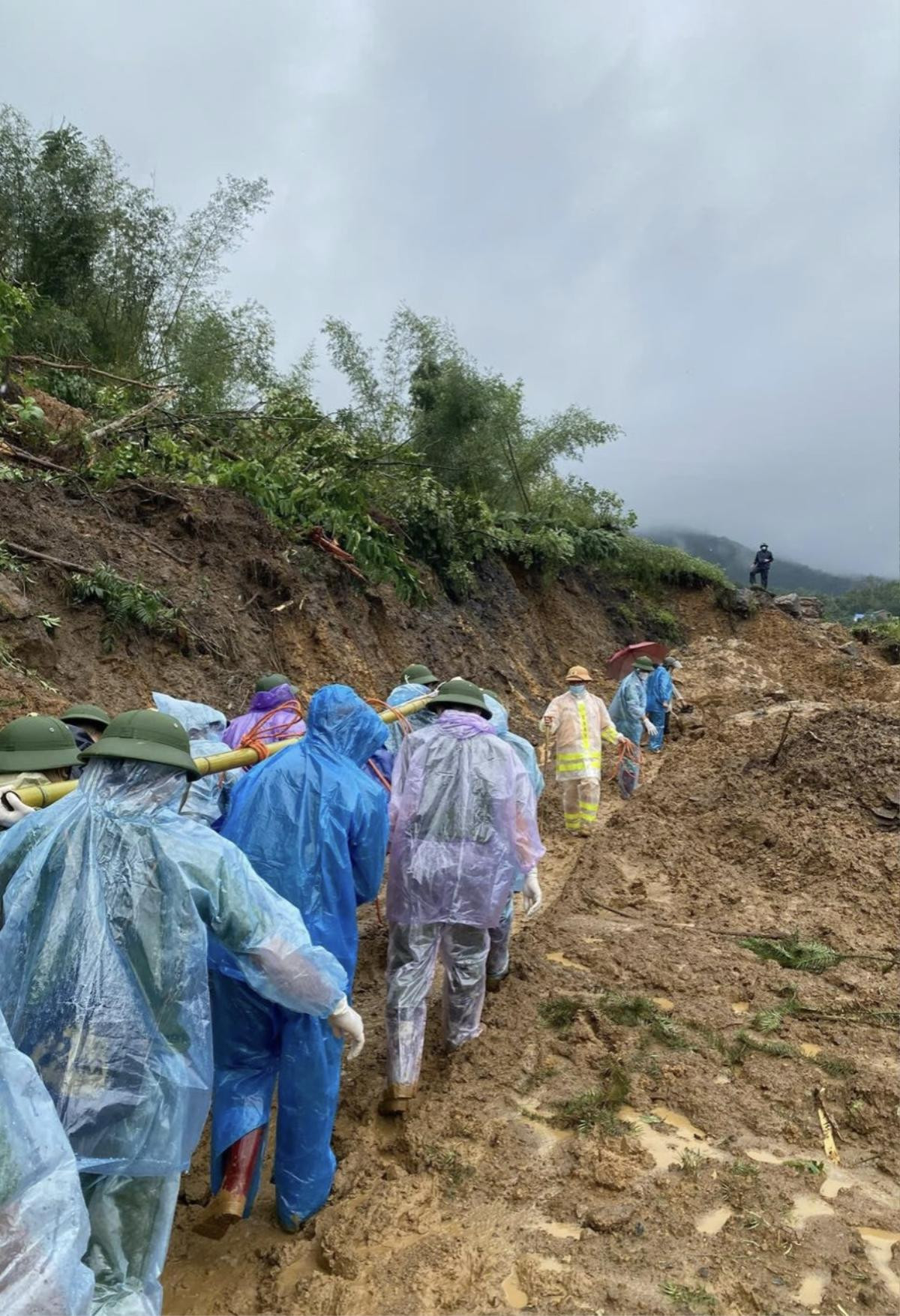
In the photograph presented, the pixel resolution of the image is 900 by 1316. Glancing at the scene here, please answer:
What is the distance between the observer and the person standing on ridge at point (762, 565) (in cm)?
2477

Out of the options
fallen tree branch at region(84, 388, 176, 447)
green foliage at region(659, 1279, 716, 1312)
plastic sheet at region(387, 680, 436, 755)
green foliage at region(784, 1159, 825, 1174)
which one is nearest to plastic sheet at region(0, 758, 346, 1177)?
green foliage at region(659, 1279, 716, 1312)

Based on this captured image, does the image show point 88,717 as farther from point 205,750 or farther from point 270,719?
point 270,719

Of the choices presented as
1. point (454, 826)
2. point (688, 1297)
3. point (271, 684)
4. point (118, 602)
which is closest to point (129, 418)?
point (118, 602)

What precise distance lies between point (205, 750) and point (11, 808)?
1512 millimetres

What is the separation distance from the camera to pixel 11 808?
236cm

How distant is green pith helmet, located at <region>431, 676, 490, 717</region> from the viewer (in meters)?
3.88

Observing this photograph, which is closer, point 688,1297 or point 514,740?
point 688,1297

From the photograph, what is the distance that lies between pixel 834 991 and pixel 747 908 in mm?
1345

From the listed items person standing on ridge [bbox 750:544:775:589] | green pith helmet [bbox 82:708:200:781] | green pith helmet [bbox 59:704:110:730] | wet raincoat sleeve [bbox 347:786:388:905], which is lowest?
wet raincoat sleeve [bbox 347:786:388:905]

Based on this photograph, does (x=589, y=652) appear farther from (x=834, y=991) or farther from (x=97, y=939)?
(x=97, y=939)

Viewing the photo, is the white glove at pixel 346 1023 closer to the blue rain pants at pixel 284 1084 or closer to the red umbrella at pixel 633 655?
the blue rain pants at pixel 284 1084

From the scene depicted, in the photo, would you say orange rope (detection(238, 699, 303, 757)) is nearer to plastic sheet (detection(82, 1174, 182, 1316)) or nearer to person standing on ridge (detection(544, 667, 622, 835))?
plastic sheet (detection(82, 1174, 182, 1316))

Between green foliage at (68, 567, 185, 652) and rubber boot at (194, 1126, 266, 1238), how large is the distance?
4797 millimetres

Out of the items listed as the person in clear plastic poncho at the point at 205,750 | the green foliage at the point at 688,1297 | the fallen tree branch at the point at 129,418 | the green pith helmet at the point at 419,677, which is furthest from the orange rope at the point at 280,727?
the fallen tree branch at the point at 129,418
